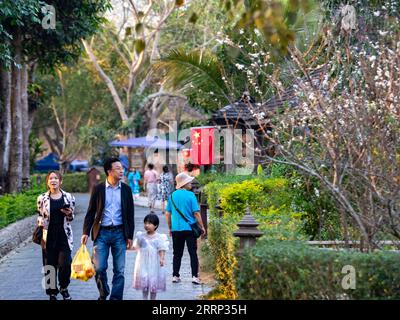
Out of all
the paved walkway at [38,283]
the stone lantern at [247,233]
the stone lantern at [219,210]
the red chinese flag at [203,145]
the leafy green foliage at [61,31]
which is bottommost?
the paved walkway at [38,283]

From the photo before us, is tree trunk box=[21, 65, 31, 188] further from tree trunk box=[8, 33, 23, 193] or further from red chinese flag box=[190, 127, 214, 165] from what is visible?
red chinese flag box=[190, 127, 214, 165]

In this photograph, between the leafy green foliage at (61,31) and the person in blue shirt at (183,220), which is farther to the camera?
the leafy green foliage at (61,31)

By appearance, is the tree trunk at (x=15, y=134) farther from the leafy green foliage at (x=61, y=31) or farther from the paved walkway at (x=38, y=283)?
the paved walkway at (x=38, y=283)

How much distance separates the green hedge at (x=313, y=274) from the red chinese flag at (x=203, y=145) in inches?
550

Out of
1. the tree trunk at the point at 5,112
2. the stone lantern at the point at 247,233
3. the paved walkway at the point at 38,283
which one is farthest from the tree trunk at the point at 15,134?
the stone lantern at the point at 247,233

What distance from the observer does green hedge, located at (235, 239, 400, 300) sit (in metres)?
7.89

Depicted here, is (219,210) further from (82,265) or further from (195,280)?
(82,265)

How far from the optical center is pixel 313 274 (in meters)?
8.02

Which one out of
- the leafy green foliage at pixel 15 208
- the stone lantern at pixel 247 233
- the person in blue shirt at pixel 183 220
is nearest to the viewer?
the stone lantern at pixel 247 233

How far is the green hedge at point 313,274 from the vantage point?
7.89 meters

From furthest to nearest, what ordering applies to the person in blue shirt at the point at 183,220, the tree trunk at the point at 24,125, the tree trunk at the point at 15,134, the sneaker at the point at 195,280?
1. the tree trunk at the point at 24,125
2. the tree trunk at the point at 15,134
3. the person in blue shirt at the point at 183,220
4. the sneaker at the point at 195,280

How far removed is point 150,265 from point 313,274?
2672mm

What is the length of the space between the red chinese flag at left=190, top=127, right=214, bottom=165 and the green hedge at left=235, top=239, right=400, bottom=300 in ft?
45.8

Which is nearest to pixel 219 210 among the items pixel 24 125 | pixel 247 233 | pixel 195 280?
pixel 195 280
